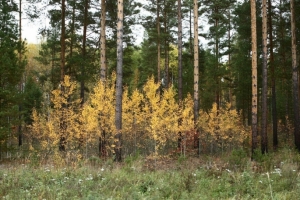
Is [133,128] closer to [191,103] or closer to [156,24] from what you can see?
[191,103]

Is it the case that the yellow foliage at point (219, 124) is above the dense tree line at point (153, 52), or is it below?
below

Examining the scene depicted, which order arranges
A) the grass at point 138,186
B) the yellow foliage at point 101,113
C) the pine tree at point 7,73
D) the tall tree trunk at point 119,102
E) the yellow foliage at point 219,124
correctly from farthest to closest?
1. the yellow foliage at point 219,124
2. the yellow foliage at point 101,113
3. the pine tree at point 7,73
4. the tall tree trunk at point 119,102
5. the grass at point 138,186

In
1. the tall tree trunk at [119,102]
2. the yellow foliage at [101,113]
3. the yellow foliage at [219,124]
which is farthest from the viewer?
the yellow foliage at [219,124]

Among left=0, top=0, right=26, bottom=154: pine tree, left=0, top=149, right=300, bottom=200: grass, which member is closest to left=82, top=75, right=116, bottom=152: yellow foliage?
left=0, top=0, right=26, bottom=154: pine tree

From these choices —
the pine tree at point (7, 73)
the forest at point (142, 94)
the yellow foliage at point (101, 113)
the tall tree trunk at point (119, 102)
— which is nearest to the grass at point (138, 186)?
the forest at point (142, 94)

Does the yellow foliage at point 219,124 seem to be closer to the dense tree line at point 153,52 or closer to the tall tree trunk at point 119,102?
the dense tree line at point 153,52

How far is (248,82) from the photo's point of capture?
2125 centimetres

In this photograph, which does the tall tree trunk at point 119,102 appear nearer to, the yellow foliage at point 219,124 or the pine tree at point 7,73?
the pine tree at point 7,73

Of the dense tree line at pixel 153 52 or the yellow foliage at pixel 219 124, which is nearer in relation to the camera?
the dense tree line at pixel 153 52

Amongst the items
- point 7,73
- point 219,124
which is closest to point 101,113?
point 7,73

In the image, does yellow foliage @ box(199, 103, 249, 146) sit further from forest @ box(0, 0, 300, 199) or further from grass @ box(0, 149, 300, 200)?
grass @ box(0, 149, 300, 200)

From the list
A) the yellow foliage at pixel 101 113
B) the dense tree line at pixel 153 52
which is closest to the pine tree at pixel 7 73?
the dense tree line at pixel 153 52

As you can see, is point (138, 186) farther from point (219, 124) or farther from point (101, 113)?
point (219, 124)

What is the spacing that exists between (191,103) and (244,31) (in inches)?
266
